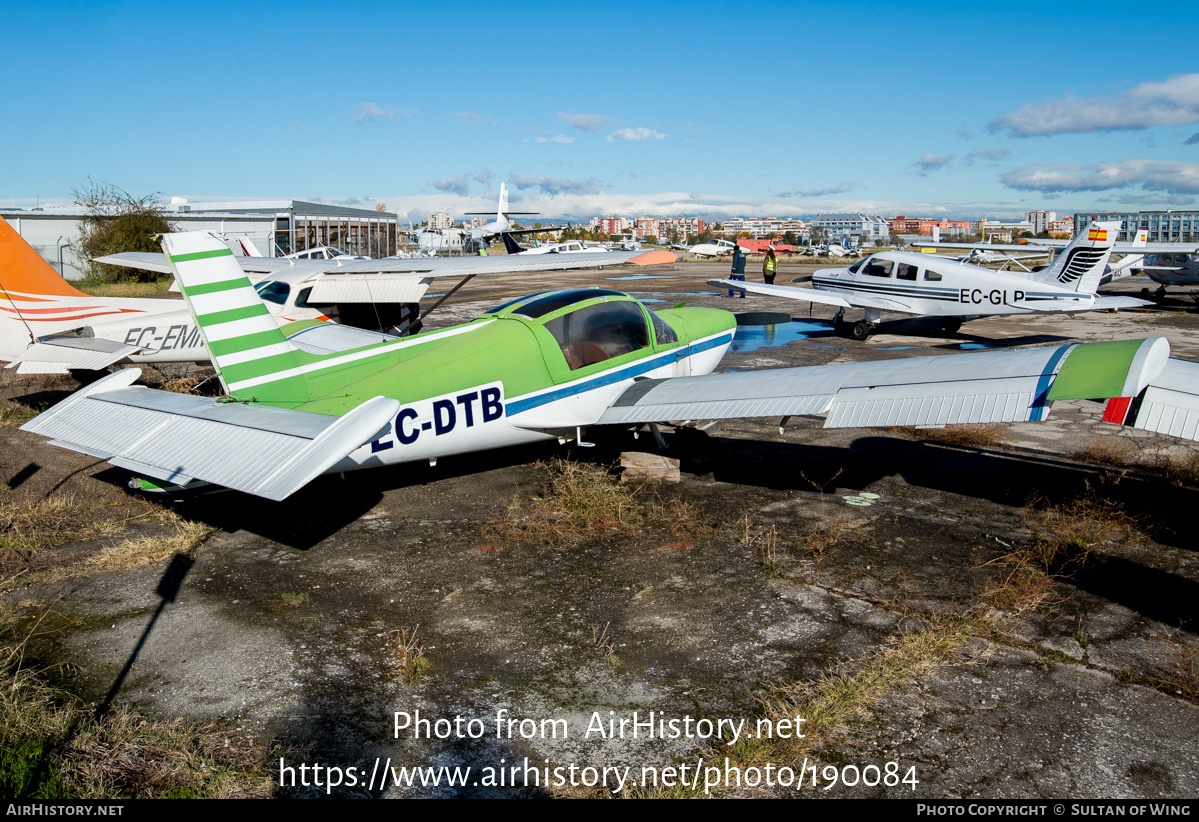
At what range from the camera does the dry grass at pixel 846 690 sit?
11.8 ft

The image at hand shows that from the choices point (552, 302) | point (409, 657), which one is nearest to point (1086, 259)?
point (552, 302)

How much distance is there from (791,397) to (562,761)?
415cm

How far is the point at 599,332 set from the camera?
308 inches

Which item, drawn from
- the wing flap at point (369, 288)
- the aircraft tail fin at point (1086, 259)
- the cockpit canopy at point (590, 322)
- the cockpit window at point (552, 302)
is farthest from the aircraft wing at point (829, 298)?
the cockpit window at point (552, 302)

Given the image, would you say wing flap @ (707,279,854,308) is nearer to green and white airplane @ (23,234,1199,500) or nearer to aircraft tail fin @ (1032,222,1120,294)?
aircraft tail fin @ (1032,222,1120,294)

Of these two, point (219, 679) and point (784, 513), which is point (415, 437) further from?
point (784, 513)

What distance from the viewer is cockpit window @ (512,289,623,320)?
7637 mm

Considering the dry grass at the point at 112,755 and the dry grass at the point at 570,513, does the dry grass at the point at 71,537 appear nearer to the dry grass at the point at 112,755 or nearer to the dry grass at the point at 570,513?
the dry grass at the point at 112,755

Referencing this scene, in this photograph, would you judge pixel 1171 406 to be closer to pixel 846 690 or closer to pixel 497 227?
pixel 846 690

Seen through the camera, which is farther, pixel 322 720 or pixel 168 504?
pixel 168 504

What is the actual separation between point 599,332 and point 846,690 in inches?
184
